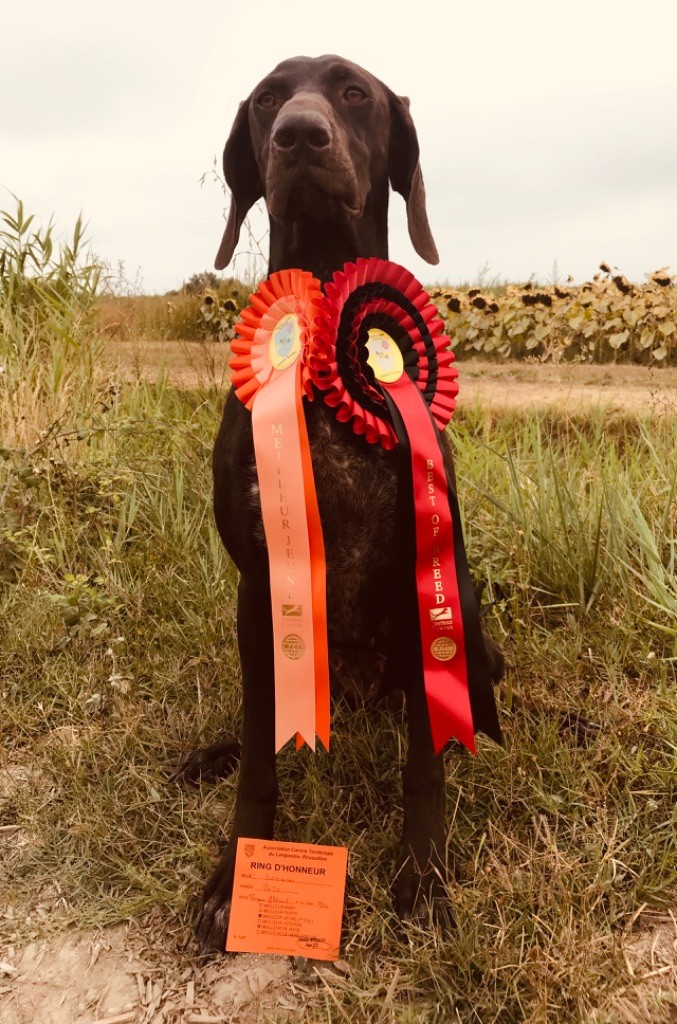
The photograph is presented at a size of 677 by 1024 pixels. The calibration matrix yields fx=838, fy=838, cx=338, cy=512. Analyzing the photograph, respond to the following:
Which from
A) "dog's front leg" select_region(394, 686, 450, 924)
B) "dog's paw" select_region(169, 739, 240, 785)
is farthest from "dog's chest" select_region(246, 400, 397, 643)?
"dog's paw" select_region(169, 739, 240, 785)

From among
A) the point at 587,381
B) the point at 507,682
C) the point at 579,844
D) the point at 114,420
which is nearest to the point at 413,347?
the point at 507,682

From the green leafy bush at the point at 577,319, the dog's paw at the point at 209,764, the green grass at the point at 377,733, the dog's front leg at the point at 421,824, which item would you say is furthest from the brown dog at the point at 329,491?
the green leafy bush at the point at 577,319

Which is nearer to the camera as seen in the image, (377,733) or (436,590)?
(436,590)

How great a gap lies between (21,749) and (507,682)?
122 cm

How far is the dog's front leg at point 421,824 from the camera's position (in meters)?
1.55

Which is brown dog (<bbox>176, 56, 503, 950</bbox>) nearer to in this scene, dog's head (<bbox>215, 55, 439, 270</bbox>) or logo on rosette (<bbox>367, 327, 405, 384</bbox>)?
dog's head (<bbox>215, 55, 439, 270</bbox>)

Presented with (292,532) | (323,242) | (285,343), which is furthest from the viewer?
(323,242)

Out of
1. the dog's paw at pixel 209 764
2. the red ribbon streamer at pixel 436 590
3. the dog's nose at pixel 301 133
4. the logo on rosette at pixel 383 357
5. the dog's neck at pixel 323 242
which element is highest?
the dog's nose at pixel 301 133

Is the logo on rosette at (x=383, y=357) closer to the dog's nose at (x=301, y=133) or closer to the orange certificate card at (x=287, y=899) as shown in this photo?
the dog's nose at (x=301, y=133)

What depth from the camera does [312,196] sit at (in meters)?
1.57

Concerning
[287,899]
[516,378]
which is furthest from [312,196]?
[516,378]

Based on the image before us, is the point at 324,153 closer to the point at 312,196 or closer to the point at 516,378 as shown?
the point at 312,196

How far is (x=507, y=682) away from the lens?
1.98 meters

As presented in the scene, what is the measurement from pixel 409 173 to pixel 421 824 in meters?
1.36
